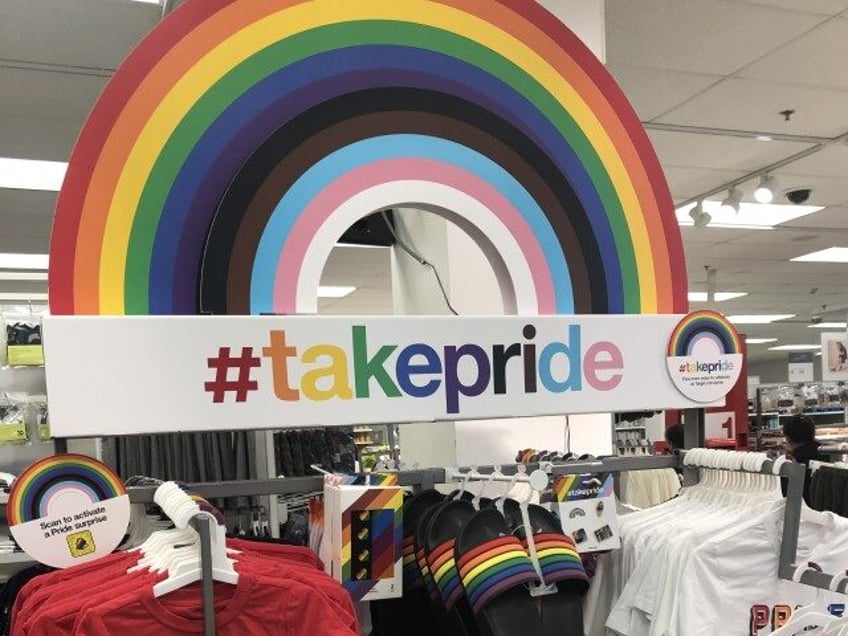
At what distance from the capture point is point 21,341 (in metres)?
4.30

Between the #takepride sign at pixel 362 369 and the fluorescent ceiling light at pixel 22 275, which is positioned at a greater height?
the fluorescent ceiling light at pixel 22 275

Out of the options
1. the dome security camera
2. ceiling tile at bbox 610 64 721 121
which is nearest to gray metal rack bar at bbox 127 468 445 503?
ceiling tile at bbox 610 64 721 121

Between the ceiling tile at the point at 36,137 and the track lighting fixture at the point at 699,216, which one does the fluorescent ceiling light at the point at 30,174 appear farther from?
the track lighting fixture at the point at 699,216

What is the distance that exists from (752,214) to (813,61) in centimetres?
332

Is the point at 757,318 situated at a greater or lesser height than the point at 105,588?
greater

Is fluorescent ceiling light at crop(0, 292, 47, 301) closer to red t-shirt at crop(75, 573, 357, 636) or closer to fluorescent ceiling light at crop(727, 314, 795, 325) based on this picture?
red t-shirt at crop(75, 573, 357, 636)

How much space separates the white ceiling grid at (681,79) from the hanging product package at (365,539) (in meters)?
2.49

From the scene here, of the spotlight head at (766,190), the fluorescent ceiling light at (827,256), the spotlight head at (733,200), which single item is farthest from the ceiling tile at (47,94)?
the fluorescent ceiling light at (827,256)

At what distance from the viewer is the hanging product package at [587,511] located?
157cm

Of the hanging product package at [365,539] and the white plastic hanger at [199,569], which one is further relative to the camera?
the hanging product package at [365,539]

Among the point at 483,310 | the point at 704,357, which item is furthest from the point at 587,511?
the point at 483,310

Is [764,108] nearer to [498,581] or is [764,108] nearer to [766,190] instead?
[766,190]

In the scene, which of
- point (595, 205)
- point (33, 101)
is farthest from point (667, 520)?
point (33, 101)

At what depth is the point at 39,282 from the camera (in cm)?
852
